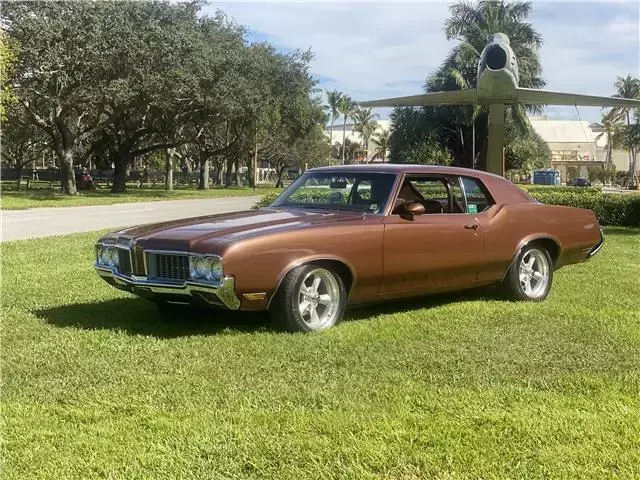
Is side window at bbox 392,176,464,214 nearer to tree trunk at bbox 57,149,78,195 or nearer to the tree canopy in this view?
the tree canopy

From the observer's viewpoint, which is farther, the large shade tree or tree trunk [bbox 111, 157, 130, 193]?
tree trunk [bbox 111, 157, 130, 193]

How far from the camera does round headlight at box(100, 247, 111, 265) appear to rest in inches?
232

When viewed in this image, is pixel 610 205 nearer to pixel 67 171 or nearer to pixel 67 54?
pixel 67 54

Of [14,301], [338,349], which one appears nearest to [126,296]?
[14,301]

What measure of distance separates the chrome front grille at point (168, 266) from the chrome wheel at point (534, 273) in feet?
12.0

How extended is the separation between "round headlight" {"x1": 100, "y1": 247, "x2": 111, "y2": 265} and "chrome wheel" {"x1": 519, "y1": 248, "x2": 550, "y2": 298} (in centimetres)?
413

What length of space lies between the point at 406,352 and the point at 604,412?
156cm

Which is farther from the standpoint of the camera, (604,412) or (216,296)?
(216,296)

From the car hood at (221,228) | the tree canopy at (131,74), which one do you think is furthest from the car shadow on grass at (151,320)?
the tree canopy at (131,74)

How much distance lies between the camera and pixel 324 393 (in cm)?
408

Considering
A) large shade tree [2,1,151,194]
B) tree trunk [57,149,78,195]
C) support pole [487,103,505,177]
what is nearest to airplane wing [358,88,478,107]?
support pole [487,103,505,177]

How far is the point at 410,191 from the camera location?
666 cm

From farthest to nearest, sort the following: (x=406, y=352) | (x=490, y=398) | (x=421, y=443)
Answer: (x=406, y=352) → (x=490, y=398) → (x=421, y=443)

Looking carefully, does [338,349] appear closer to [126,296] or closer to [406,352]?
[406,352]
